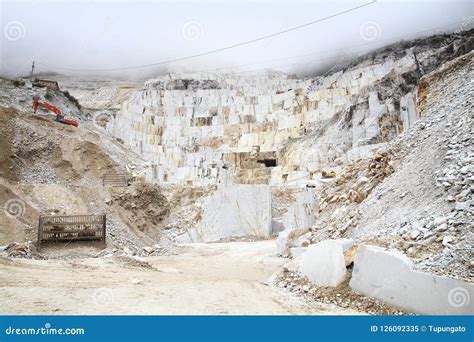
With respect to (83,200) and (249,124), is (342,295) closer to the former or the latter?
(83,200)

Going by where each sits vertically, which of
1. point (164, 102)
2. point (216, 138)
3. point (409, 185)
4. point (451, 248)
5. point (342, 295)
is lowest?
point (342, 295)

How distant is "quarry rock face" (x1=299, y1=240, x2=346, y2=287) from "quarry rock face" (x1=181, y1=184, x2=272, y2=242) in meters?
13.1

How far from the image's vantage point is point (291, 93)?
5459 centimetres

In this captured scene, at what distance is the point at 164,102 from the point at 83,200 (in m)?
45.0

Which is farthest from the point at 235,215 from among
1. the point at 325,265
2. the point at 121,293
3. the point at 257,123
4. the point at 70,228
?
the point at 257,123

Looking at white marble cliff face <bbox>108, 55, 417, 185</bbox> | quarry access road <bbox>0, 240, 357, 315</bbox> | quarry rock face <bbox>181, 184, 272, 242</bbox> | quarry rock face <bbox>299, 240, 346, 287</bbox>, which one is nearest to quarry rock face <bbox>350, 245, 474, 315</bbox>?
quarry rock face <bbox>299, 240, 346, 287</bbox>

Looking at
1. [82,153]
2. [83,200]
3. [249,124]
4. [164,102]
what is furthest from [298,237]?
[164,102]

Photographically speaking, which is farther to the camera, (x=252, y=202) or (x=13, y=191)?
(x=252, y=202)

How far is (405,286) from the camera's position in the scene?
16.4 ft

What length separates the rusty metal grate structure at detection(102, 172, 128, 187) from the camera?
18.8m

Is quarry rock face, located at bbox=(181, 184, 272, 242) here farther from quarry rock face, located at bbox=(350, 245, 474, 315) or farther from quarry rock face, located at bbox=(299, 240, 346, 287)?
quarry rock face, located at bbox=(350, 245, 474, 315)

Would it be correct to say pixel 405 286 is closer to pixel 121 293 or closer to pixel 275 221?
pixel 121 293

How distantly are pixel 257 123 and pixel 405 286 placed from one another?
47.4 m

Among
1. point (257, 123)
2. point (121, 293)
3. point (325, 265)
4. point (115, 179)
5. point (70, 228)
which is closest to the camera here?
point (121, 293)
